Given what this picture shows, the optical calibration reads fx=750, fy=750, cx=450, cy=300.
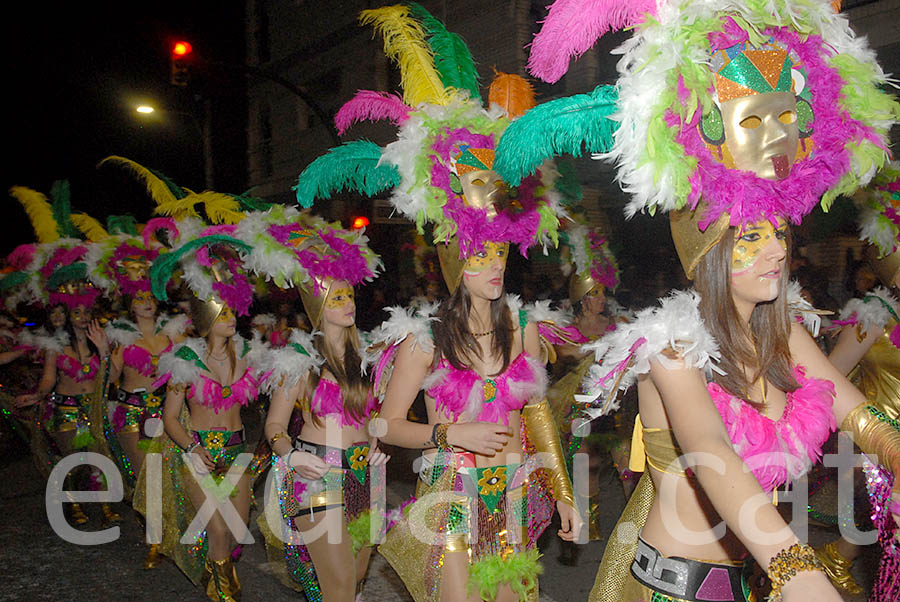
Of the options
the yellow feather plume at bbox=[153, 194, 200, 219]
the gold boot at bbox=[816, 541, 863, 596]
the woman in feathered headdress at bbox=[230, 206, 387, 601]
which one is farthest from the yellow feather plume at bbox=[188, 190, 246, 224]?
the gold boot at bbox=[816, 541, 863, 596]

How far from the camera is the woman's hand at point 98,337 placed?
654cm

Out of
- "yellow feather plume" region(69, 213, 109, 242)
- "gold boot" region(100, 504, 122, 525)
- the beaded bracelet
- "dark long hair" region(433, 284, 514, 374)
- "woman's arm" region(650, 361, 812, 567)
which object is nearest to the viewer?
"woman's arm" region(650, 361, 812, 567)

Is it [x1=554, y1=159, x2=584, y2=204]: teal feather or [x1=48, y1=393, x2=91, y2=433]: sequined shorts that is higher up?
[x1=554, y1=159, x2=584, y2=204]: teal feather

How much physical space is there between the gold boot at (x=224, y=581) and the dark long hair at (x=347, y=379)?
4.61ft

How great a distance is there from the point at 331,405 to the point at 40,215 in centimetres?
608

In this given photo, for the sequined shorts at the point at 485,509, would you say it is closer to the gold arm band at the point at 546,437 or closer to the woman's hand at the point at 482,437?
the gold arm band at the point at 546,437

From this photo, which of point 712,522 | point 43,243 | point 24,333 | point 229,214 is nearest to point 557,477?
point 712,522

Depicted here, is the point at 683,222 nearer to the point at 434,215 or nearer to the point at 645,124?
the point at 645,124

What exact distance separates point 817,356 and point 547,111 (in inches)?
45.6

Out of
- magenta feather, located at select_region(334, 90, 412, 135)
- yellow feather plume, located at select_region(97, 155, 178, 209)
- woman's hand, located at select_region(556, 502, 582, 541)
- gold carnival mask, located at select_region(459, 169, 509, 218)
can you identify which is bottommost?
woman's hand, located at select_region(556, 502, 582, 541)

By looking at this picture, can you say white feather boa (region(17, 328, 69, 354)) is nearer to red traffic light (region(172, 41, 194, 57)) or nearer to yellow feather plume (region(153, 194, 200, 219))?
yellow feather plume (region(153, 194, 200, 219))

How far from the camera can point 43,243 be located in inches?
328

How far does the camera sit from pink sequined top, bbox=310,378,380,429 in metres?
4.08

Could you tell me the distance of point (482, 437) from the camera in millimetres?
2924
